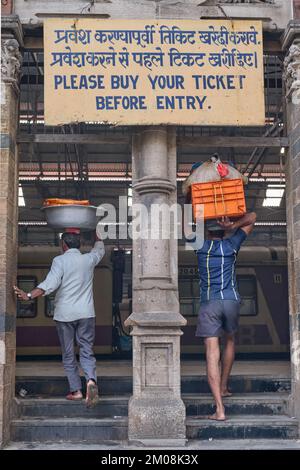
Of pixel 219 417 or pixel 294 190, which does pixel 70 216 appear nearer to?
pixel 294 190

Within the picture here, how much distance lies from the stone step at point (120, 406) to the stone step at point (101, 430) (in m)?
0.27

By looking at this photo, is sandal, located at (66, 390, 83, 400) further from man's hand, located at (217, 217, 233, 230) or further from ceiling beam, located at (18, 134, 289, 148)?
ceiling beam, located at (18, 134, 289, 148)

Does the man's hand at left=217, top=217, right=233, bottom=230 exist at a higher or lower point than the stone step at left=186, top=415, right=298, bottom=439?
higher

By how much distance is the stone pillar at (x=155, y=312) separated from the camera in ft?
21.8

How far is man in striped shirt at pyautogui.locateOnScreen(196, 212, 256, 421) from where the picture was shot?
6984 millimetres

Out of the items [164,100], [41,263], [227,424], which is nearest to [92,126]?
[41,263]

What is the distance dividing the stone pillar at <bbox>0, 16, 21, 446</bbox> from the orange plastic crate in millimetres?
2199

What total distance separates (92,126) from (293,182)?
5.78 m

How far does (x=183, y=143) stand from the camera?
24.9 feet

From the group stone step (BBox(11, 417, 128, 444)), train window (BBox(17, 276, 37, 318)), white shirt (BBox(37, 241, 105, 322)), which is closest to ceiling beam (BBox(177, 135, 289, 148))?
white shirt (BBox(37, 241, 105, 322))

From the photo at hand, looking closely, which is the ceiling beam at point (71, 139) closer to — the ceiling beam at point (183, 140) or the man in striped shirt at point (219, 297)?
the ceiling beam at point (183, 140)

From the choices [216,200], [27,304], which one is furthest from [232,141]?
[27,304]

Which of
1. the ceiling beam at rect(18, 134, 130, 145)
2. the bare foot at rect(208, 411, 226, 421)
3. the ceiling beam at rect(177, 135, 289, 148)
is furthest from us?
the ceiling beam at rect(177, 135, 289, 148)

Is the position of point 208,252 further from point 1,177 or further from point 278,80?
point 278,80
